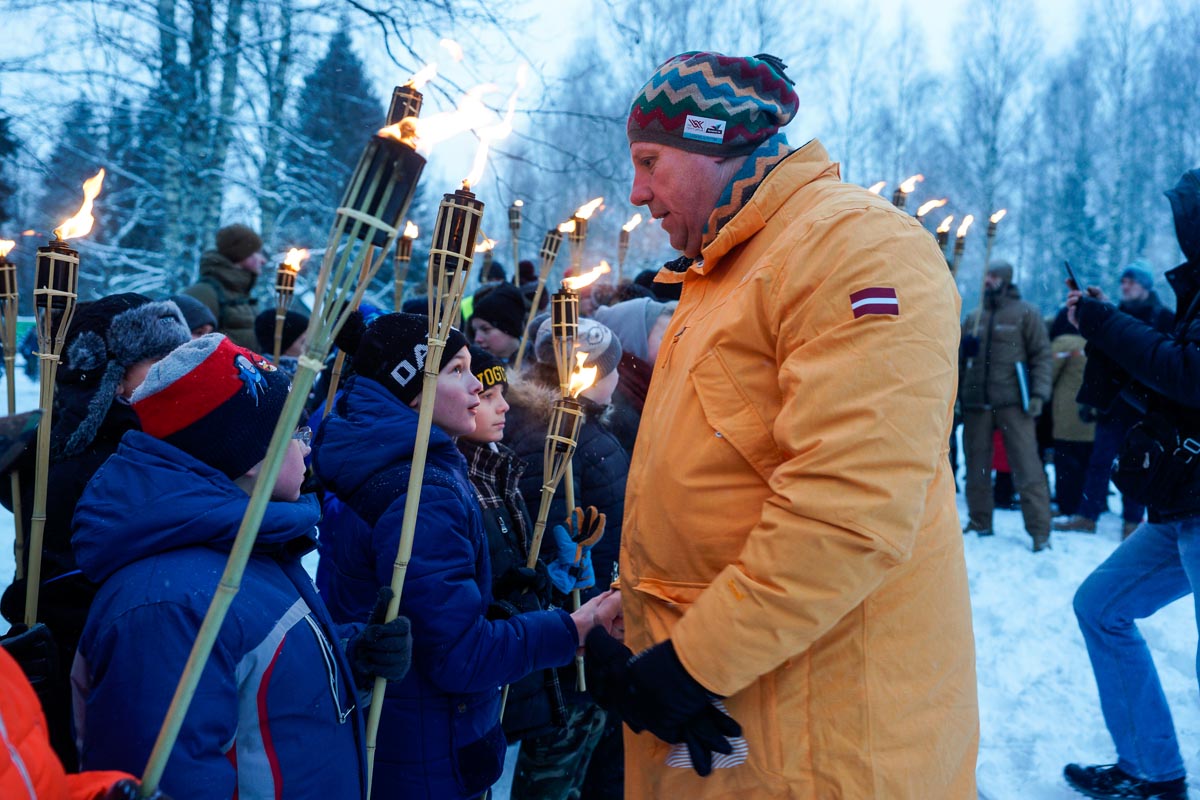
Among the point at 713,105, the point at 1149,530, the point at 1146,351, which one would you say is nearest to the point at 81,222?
the point at 713,105

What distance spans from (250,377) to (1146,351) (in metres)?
2.98

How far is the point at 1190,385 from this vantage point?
3.00 meters

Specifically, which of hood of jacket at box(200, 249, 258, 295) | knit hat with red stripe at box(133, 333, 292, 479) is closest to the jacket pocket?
knit hat with red stripe at box(133, 333, 292, 479)

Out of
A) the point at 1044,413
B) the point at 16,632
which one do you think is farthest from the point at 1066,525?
the point at 16,632

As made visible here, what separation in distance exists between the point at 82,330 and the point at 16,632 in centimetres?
105

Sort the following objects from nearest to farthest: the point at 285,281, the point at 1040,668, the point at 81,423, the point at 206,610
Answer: the point at 206,610 → the point at 81,423 → the point at 285,281 → the point at 1040,668

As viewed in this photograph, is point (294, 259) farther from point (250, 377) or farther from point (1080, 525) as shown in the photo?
point (1080, 525)

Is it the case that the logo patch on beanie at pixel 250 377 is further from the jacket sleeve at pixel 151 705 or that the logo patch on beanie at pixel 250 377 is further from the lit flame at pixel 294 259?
the lit flame at pixel 294 259

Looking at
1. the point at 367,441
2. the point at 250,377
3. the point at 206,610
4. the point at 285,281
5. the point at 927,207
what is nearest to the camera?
the point at 206,610

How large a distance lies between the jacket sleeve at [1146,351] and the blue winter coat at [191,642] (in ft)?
9.36

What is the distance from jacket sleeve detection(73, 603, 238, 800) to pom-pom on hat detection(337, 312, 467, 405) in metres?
0.94

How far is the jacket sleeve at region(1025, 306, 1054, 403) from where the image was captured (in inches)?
287

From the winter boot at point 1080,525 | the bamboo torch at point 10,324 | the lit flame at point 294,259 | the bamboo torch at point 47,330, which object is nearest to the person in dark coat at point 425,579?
the bamboo torch at point 47,330

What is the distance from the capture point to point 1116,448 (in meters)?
6.52
